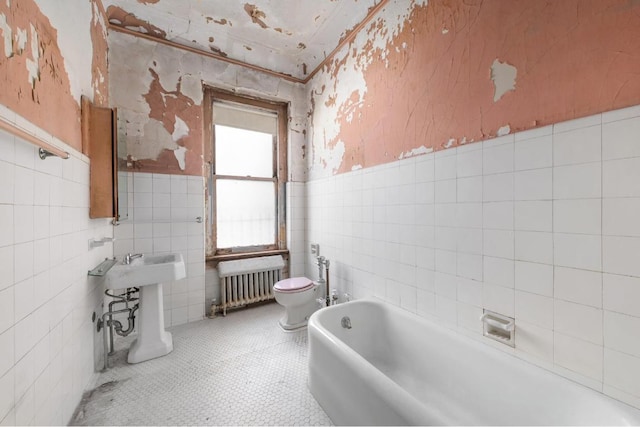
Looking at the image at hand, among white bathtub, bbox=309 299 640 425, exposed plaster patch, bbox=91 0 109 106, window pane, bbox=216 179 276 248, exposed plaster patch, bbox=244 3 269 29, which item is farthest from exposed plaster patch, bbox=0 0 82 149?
white bathtub, bbox=309 299 640 425

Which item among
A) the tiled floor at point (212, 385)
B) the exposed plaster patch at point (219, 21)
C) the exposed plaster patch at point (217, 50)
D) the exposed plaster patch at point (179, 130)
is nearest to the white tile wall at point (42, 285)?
the tiled floor at point (212, 385)

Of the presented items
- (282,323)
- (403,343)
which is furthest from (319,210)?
(403,343)

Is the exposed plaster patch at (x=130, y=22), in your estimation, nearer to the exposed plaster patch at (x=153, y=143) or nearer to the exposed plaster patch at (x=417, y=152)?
the exposed plaster patch at (x=153, y=143)

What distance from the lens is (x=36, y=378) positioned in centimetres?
99

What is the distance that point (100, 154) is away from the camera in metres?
1.65

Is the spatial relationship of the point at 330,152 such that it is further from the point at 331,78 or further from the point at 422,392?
the point at 422,392

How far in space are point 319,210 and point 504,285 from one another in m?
1.82

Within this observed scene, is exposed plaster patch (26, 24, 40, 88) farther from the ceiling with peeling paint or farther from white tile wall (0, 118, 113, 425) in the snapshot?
the ceiling with peeling paint

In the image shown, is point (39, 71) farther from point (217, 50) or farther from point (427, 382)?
point (427, 382)

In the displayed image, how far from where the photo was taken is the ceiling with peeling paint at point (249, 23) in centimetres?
191

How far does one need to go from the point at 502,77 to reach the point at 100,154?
2.43 m

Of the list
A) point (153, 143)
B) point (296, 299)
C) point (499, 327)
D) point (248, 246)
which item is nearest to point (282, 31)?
point (153, 143)

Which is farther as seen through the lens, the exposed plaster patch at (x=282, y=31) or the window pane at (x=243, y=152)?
the window pane at (x=243, y=152)

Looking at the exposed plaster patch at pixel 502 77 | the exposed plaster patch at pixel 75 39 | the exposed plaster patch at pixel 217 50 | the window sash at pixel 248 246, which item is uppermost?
the exposed plaster patch at pixel 217 50
